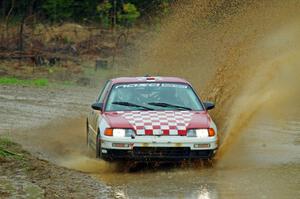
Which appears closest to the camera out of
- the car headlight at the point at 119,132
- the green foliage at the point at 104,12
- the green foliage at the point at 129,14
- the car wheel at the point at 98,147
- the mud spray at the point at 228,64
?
the car headlight at the point at 119,132

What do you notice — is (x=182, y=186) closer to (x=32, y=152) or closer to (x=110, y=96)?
(x=110, y=96)

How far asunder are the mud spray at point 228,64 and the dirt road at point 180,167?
0.06m

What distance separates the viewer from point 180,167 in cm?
1201

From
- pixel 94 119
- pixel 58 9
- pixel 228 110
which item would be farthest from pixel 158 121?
pixel 58 9

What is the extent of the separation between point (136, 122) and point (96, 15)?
135 feet

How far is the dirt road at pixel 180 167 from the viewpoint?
1001 cm

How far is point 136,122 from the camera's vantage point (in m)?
11.7

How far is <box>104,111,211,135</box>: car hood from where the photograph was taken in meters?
11.6

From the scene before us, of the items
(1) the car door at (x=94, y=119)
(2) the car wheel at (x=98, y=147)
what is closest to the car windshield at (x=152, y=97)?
(1) the car door at (x=94, y=119)

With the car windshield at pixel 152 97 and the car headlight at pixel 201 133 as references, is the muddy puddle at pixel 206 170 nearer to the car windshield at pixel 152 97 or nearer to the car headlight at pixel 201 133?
the car headlight at pixel 201 133

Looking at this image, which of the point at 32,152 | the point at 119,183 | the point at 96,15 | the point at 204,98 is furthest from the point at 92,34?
the point at 119,183

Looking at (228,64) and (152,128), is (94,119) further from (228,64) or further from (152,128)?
(228,64)

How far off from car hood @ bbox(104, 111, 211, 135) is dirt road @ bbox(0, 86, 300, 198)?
2.04 feet

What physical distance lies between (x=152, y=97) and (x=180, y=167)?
148 centimetres
